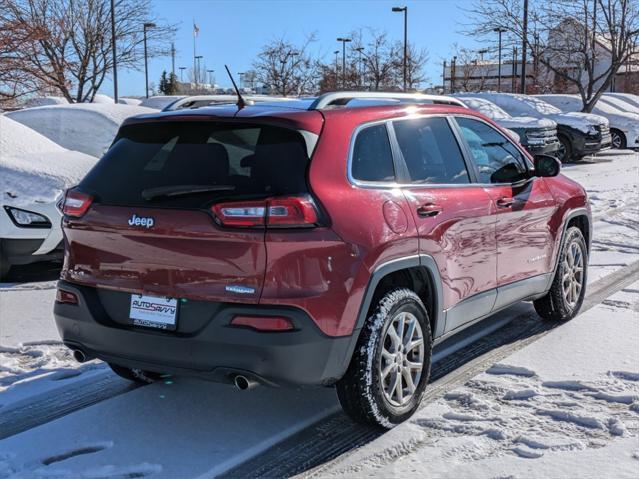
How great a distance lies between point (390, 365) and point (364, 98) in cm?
147

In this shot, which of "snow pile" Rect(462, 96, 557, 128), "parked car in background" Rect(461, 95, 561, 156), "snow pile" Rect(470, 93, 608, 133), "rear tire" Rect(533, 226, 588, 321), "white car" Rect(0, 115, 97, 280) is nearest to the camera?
"rear tire" Rect(533, 226, 588, 321)

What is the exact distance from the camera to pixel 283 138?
11.4ft

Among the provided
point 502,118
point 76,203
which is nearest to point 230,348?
point 76,203

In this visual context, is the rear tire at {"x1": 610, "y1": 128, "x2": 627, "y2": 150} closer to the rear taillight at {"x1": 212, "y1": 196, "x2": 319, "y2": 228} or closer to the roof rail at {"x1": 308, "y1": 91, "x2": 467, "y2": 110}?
the roof rail at {"x1": 308, "y1": 91, "x2": 467, "y2": 110}

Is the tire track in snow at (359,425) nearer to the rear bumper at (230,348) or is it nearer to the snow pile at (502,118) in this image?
the rear bumper at (230,348)

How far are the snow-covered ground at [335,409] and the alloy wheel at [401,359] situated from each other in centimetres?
18

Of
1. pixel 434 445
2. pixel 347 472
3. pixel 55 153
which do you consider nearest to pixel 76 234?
pixel 347 472

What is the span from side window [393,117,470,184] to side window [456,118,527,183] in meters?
0.21

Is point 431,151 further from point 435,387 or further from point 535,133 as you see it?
point 535,133

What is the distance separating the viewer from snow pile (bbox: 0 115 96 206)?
6.86 metres

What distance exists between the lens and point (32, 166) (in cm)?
741

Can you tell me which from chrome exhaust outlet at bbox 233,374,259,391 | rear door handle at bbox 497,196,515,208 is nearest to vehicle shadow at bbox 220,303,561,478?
chrome exhaust outlet at bbox 233,374,259,391

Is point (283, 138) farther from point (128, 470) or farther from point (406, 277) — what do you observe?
point (128, 470)

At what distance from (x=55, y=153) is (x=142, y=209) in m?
5.50
